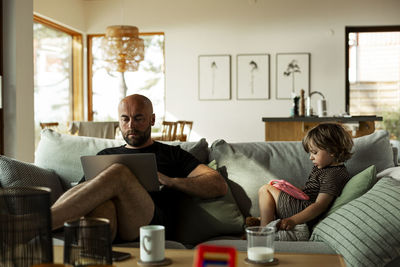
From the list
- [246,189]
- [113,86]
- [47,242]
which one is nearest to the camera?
[47,242]

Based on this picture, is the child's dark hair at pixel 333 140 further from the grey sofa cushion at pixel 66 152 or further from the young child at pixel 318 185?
the grey sofa cushion at pixel 66 152

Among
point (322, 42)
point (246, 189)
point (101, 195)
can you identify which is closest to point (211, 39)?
point (322, 42)

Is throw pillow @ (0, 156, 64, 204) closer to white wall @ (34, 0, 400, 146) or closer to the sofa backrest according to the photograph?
the sofa backrest

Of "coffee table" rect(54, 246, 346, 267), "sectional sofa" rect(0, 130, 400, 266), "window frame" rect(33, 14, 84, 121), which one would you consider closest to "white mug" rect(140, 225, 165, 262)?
"coffee table" rect(54, 246, 346, 267)

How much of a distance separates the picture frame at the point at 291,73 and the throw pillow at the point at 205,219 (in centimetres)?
540

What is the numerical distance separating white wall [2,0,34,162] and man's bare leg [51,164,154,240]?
3.39 meters

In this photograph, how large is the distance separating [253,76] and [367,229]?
5.83 metres

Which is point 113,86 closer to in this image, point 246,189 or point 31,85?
point 31,85

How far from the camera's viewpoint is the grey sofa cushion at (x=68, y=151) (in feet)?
9.02

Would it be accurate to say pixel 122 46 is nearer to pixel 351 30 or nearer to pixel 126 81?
pixel 126 81

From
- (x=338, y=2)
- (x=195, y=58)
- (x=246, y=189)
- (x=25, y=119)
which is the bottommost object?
(x=246, y=189)

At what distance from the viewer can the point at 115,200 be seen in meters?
2.16

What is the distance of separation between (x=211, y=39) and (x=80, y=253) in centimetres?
678

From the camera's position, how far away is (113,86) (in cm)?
828
